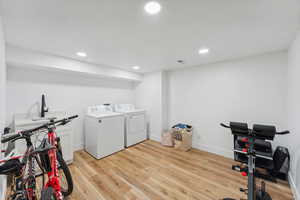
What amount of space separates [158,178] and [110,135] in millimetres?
1445

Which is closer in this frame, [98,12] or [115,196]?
[98,12]

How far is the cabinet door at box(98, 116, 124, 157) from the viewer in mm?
2666

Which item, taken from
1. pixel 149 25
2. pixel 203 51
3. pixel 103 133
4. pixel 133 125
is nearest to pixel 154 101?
pixel 133 125

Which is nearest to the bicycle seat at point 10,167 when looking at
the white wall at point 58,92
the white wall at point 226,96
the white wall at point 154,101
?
the white wall at point 58,92

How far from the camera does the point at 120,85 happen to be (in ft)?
13.2

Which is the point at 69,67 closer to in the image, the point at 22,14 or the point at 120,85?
the point at 22,14

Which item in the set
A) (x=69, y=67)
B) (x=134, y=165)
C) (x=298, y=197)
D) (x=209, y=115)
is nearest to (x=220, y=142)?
(x=209, y=115)

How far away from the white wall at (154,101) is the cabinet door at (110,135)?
1.11m

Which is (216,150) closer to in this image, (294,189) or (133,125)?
(294,189)

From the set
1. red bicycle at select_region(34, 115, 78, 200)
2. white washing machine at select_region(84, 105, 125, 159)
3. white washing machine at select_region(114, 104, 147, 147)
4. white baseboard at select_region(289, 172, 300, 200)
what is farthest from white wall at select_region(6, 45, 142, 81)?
white baseboard at select_region(289, 172, 300, 200)

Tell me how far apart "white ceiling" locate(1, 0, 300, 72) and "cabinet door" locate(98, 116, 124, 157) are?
1581mm

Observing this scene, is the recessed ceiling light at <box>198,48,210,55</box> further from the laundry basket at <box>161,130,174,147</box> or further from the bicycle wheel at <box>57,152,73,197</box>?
the bicycle wheel at <box>57,152,73,197</box>

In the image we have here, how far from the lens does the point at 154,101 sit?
3811mm

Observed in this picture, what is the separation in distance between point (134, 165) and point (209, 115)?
215 centimetres
